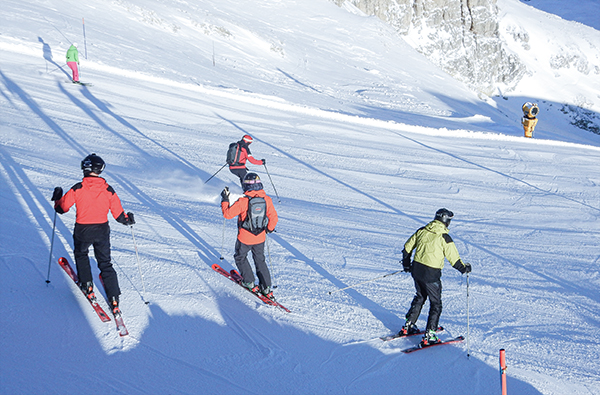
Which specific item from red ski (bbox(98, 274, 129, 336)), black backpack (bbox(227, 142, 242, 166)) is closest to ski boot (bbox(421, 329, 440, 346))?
red ski (bbox(98, 274, 129, 336))

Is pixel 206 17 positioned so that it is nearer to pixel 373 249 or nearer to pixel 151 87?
pixel 151 87

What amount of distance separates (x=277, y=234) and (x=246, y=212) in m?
2.61

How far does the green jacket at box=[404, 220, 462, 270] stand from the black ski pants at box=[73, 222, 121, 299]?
324cm

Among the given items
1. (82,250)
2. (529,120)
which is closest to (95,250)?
(82,250)

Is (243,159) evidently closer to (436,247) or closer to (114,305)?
(114,305)

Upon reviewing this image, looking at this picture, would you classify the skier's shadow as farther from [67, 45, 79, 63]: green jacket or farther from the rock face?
the rock face

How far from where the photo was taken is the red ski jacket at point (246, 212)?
16.9 ft

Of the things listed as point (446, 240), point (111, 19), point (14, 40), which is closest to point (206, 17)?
point (111, 19)

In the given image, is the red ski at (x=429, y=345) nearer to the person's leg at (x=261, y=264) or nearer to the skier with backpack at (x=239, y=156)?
the person's leg at (x=261, y=264)

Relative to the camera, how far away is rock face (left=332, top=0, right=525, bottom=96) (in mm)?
59344

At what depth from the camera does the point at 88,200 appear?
4.36 metres

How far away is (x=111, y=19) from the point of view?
24984 mm

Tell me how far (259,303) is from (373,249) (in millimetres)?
2965

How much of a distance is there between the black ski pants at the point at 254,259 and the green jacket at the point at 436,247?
1.83m
